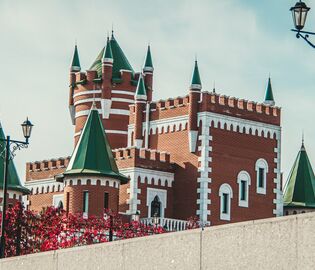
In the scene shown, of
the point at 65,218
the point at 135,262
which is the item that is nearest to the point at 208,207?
the point at 65,218

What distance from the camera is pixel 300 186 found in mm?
74812

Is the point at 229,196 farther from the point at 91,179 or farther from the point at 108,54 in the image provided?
the point at 108,54

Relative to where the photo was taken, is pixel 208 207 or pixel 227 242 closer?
pixel 227 242

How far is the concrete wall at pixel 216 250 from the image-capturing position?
17.0m

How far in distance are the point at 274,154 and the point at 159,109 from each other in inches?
266

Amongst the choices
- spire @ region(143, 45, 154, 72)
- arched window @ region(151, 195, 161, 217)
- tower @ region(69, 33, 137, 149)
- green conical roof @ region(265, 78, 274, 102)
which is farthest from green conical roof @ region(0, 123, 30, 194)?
green conical roof @ region(265, 78, 274, 102)

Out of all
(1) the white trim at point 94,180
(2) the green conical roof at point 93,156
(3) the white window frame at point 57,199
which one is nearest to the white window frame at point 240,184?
(2) the green conical roof at point 93,156

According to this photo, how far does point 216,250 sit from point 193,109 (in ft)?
172

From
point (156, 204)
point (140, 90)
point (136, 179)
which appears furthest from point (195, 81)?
point (156, 204)

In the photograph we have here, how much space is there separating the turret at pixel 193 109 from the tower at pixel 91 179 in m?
5.82

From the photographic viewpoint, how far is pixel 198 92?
232 feet

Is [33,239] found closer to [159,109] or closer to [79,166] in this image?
[79,166]

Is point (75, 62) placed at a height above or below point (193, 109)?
above

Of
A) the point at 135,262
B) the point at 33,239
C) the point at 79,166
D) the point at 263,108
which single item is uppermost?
the point at 263,108
